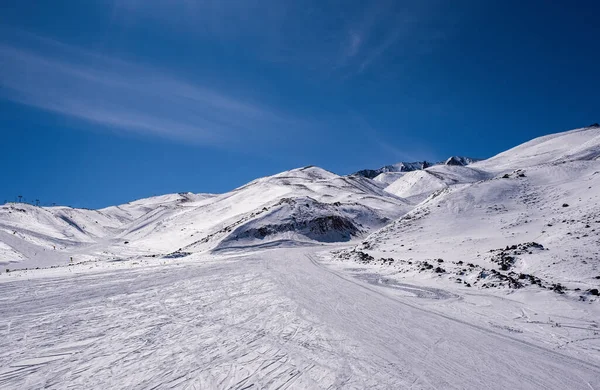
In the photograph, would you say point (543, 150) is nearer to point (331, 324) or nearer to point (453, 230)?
point (453, 230)

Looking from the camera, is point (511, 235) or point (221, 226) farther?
point (221, 226)

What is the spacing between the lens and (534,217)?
25891 millimetres

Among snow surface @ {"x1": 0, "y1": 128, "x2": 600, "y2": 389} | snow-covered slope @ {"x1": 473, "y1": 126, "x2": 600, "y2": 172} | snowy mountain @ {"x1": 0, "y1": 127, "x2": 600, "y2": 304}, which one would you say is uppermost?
snow-covered slope @ {"x1": 473, "y1": 126, "x2": 600, "y2": 172}

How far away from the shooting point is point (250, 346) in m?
6.00

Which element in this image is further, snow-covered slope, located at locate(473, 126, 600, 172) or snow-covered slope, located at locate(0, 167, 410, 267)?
snow-covered slope, located at locate(473, 126, 600, 172)

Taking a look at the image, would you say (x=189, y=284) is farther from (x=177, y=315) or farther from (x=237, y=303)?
(x=177, y=315)

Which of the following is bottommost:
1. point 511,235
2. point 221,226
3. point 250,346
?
point 250,346

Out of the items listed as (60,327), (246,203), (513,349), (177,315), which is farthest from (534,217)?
(246,203)

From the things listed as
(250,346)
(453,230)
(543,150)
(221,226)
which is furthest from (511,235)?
(543,150)

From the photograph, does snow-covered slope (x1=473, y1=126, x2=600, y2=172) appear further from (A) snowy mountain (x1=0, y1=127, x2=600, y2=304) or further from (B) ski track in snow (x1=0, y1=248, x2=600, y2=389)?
(B) ski track in snow (x1=0, y1=248, x2=600, y2=389)

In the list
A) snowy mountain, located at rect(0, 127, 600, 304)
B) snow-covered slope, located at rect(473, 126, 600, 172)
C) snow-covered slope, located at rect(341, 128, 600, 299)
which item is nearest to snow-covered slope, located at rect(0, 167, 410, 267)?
snowy mountain, located at rect(0, 127, 600, 304)

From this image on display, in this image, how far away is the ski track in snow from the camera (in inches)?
190

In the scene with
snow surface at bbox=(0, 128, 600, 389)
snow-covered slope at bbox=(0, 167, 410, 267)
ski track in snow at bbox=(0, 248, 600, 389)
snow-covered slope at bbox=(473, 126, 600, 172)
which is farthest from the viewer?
snow-covered slope at bbox=(473, 126, 600, 172)

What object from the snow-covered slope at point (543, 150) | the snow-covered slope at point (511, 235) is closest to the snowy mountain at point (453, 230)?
the snow-covered slope at point (511, 235)
